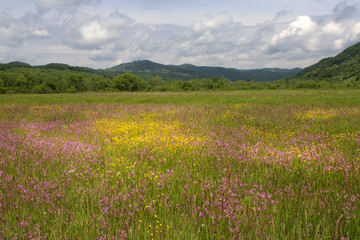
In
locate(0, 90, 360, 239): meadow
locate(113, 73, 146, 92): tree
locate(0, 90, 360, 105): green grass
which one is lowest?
locate(0, 90, 360, 239): meadow

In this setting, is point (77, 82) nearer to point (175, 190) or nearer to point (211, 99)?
point (211, 99)

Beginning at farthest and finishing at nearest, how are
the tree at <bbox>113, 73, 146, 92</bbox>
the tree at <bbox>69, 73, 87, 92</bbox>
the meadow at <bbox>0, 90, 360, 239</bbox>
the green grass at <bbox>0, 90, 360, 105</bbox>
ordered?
the tree at <bbox>113, 73, 146, 92</bbox>, the tree at <bbox>69, 73, 87, 92</bbox>, the green grass at <bbox>0, 90, 360, 105</bbox>, the meadow at <bbox>0, 90, 360, 239</bbox>

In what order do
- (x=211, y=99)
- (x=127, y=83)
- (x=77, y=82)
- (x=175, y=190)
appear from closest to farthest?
(x=175, y=190) < (x=211, y=99) < (x=77, y=82) < (x=127, y=83)

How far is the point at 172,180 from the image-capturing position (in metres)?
4.21

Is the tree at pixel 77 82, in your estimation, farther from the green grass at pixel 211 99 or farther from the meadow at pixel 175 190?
the meadow at pixel 175 190

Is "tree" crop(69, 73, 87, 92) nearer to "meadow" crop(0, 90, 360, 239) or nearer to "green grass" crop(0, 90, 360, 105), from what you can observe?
"green grass" crop(0, 90, 360, 105)

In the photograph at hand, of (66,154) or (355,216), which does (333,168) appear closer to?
(355,216)

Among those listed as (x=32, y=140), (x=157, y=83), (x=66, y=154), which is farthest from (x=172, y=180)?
(x=157, y=83)

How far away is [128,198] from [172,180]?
106 cm

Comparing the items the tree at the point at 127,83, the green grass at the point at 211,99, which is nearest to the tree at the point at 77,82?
the tree at the point at 127,83

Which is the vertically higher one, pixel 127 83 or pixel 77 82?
pixel 77 82

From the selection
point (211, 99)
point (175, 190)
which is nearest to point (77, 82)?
point (211, 99)

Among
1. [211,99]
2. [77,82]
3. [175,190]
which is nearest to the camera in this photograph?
[175,190]

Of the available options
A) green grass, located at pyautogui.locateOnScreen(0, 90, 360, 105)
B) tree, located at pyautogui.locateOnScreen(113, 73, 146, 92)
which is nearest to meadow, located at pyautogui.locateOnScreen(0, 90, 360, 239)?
green grass, located at pyautogui.locateOnScreen(0, 90, 360, 105)
